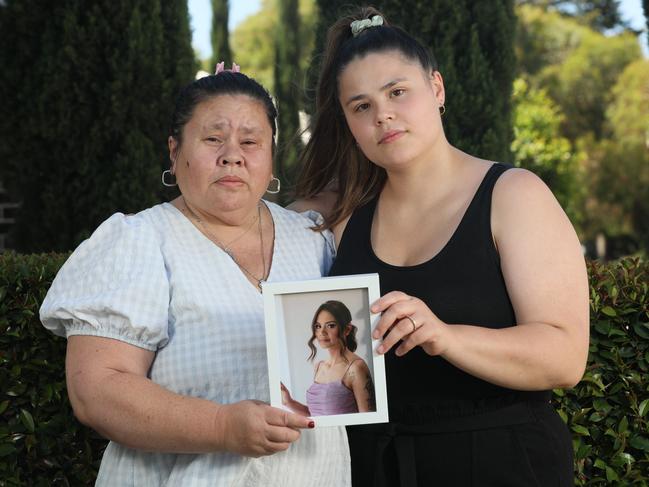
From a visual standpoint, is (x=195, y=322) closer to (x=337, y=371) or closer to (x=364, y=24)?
(x=337, y=371)

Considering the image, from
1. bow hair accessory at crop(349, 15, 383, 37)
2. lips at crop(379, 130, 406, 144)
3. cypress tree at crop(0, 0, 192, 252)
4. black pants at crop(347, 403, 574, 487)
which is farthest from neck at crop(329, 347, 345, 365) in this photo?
cypress tree at crop(0, 0, 192, 252)

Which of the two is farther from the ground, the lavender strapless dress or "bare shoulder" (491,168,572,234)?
"bare shoulder" (491,168,572,234)

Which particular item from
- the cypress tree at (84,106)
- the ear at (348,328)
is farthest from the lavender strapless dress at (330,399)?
the cypress tree at (84,106)

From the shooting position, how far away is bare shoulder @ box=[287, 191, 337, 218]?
10.2ft

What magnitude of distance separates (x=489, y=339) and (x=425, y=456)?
1.56ft

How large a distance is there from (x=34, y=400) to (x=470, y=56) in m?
3.44

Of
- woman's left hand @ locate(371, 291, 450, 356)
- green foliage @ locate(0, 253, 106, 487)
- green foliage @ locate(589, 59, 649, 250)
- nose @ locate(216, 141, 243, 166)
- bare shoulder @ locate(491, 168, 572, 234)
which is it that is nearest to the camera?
woman's left hand @ locate(371, 291, 450, 356)

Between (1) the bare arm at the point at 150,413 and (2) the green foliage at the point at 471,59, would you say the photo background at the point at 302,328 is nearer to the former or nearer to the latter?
(1) the bare arm at the point at 150,413

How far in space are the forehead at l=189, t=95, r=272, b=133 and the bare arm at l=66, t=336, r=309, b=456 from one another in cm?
69

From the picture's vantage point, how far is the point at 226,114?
258 centimetres

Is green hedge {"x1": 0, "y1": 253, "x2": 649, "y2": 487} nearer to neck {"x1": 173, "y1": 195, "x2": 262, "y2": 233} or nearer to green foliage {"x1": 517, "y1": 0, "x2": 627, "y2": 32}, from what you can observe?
neck {"x1": 173, "y1": 195, "x2": 262, "y2": 233}

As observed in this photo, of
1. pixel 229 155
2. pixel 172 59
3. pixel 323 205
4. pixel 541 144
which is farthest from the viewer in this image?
pixel 541 144

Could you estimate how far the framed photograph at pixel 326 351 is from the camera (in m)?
2.15

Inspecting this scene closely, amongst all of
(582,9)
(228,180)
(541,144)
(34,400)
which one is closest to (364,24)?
(228,180)
